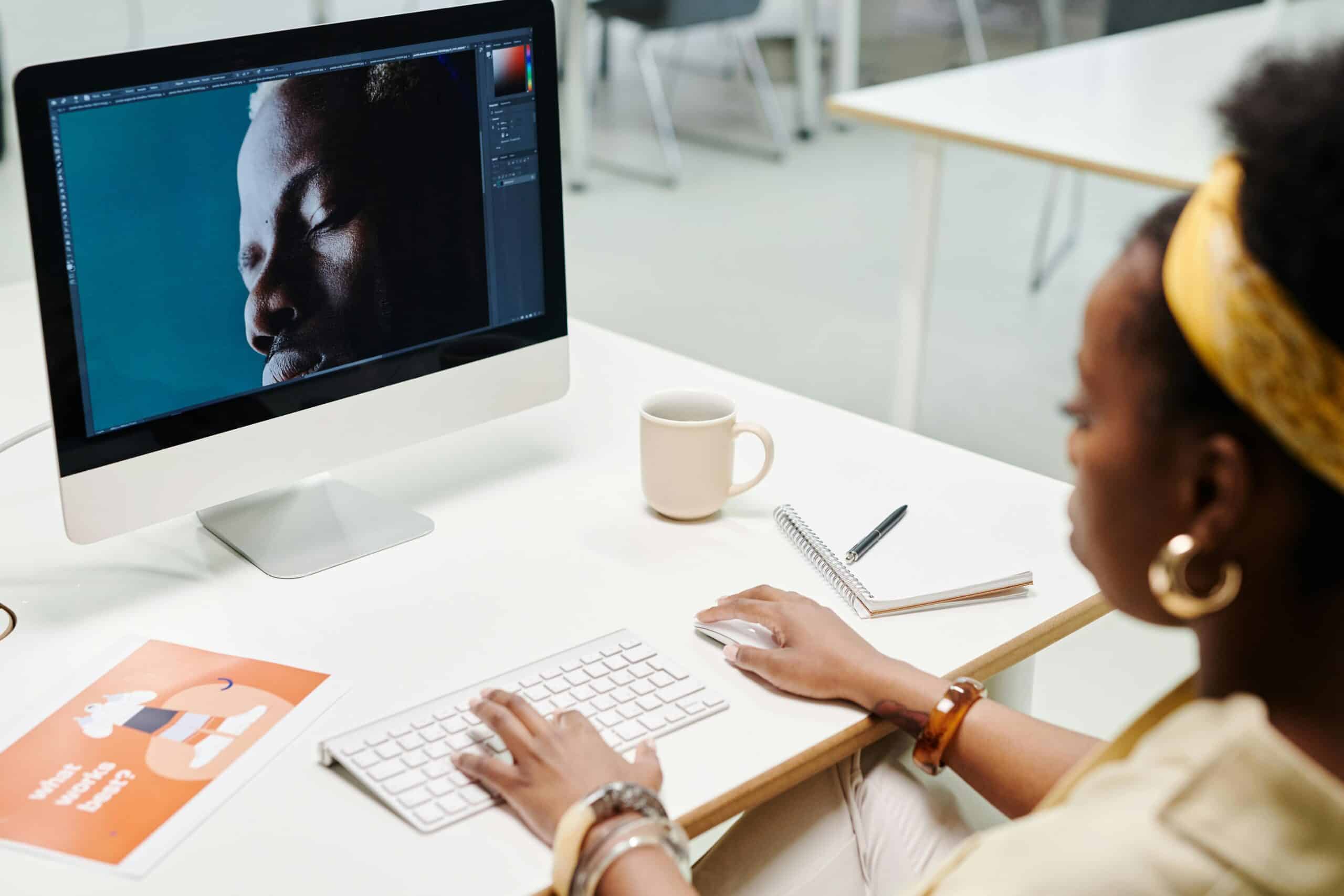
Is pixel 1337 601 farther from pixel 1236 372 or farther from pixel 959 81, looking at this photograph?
pixel 959 81

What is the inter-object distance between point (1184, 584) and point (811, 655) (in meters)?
0.41

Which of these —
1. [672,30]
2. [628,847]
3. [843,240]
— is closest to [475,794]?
[628,847]

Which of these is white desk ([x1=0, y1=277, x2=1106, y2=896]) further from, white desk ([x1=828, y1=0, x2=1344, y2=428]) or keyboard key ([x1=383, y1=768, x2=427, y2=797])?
white desk ([x1=828, y1=0, x2=1344, y2=428])

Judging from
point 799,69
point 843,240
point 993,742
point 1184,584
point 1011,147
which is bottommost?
point 843,240

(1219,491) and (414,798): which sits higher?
(1219,491)

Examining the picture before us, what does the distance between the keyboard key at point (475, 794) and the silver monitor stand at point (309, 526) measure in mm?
344

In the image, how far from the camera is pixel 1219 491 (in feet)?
2.05

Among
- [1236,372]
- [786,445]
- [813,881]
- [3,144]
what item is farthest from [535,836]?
[3,144]

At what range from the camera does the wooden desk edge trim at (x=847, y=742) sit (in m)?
0.93

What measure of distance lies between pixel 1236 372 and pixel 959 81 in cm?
238

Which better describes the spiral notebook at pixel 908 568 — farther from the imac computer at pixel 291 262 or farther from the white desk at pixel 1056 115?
the white desk at pixel 1056 115

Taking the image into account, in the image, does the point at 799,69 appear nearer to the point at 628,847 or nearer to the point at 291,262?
the point at 291,262

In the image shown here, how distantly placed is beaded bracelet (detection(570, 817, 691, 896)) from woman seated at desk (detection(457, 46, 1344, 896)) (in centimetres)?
17

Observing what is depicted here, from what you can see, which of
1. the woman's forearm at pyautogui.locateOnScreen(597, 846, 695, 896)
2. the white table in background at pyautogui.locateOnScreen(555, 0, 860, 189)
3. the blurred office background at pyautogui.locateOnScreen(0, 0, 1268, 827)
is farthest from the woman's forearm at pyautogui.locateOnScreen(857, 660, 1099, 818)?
the white table in background at pyautogui.locateOnScreen(555, 0, 860, 189)
